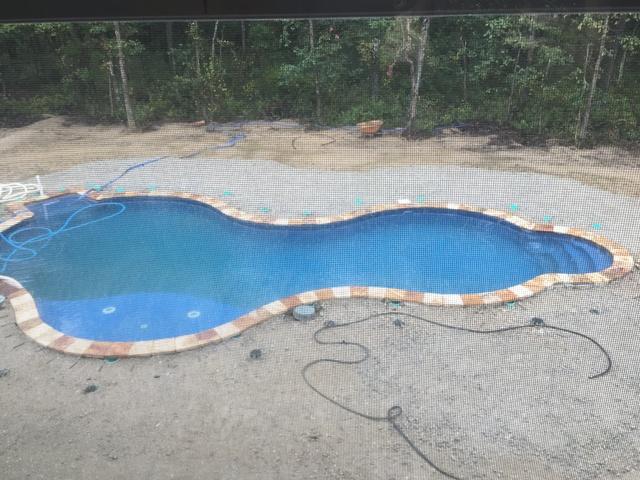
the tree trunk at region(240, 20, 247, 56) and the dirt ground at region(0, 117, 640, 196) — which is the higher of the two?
the tree trunk at region(240, 20, 247, 56)

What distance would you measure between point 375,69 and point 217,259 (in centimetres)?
224

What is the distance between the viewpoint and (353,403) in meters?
1.63

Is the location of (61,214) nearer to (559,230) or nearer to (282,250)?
(282,250)

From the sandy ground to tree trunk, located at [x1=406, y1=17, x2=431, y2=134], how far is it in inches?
92.3

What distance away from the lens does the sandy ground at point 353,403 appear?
1.39 meters

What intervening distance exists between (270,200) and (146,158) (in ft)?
4.94

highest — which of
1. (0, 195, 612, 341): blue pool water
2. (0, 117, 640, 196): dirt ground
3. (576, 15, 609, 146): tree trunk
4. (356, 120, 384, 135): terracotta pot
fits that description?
(576, 15, 609, 146): tree trunk

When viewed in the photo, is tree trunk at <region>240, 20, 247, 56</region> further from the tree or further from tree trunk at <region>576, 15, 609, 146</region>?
tree trunk at <region>576, 15, 609, 146</region>

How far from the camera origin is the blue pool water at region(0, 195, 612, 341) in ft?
8.16

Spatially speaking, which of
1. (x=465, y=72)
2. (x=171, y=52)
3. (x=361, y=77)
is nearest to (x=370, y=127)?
(x=361, y=77)

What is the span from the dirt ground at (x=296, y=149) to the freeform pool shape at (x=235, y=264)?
2.62 ft

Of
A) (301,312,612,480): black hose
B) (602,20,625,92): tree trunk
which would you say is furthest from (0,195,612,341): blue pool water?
(602,20,625,92): tree trunk

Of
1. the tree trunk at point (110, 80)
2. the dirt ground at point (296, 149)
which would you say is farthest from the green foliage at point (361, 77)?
the dirt ground at point (296, 149)

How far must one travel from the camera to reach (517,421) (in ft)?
5.07
